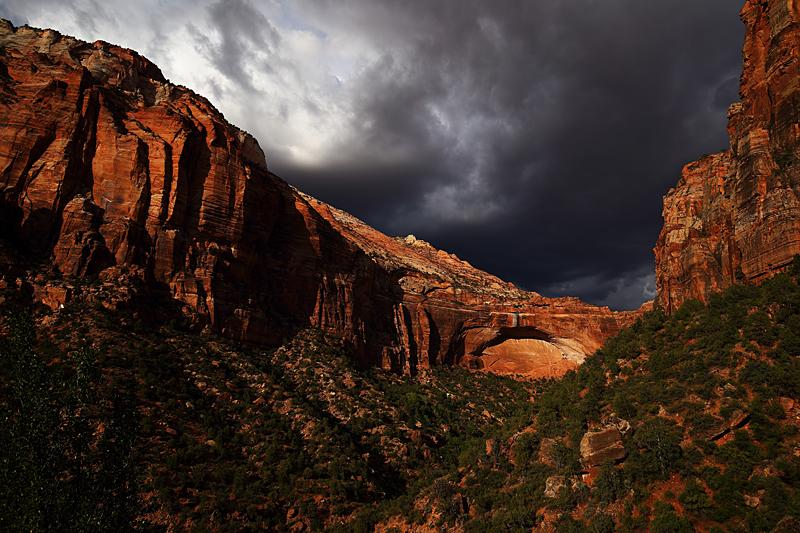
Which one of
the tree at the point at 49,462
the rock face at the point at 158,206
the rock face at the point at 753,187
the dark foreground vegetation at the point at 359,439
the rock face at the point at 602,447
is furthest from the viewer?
the rock face at the point at 158,206

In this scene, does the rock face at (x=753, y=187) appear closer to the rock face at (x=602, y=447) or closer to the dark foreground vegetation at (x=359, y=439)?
the dark foreground vegetation at (x=359, y=439)

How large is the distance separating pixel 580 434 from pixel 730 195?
23.2m

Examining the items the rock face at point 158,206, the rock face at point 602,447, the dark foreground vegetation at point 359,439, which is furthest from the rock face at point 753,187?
the rock face at point 158,206

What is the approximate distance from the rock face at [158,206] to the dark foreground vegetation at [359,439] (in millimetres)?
5977

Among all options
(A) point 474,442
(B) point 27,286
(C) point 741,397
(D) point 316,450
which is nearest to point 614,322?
(A) point 474,442

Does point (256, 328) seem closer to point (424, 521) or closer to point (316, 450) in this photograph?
point (316, 450)

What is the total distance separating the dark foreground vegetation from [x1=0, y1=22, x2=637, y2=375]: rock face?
5977 mm

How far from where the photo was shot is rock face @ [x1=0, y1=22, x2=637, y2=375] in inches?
1388

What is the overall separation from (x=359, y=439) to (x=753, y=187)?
38965 millimetres

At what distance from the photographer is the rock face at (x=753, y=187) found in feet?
89.1

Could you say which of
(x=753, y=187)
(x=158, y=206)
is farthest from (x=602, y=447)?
(x=158, y=206)

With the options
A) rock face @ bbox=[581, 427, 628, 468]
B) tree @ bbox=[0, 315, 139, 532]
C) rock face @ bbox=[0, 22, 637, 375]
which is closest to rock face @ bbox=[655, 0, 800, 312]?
rock face @ bbox=[581, 427, 628, 468]

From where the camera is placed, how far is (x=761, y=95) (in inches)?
1255

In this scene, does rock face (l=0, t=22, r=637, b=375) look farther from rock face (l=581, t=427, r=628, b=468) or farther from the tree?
rock face (l=581, t=427, r=628, b=468)
